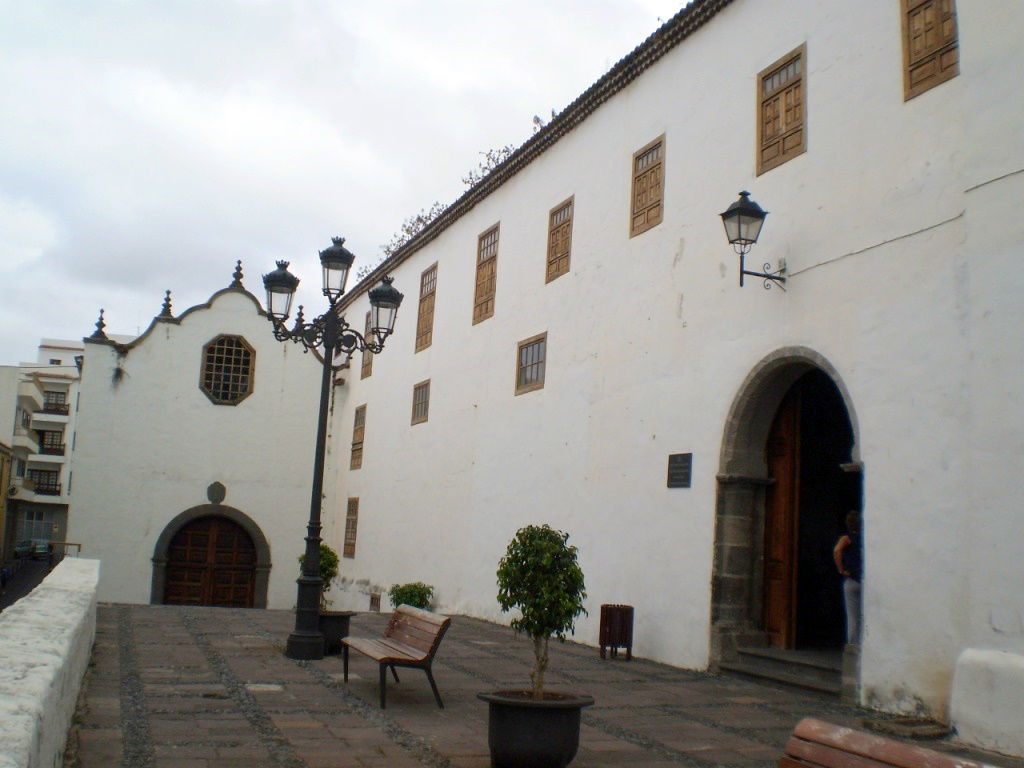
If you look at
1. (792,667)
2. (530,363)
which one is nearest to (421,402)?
(530,363)

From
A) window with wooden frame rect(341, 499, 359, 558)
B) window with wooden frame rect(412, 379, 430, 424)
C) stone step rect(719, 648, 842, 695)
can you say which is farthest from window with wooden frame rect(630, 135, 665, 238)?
window with wooden frame rect(341, 499, 359, 558)

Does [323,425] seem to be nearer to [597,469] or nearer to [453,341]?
[597,469]

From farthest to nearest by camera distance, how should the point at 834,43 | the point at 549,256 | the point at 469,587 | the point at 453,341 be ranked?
the point at 453,341, the point at 469,587, the point at 549,256, the point at 834,43

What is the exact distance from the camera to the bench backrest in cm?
683

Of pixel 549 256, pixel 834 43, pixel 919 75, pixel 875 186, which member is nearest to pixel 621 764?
pixel 875 186

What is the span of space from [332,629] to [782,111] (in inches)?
259

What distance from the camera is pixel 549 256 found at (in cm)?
1377

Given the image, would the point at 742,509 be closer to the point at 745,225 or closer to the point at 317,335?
the point at 745,225

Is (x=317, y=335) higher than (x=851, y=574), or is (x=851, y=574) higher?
(x=317, y=335)

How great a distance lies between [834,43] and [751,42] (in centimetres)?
137

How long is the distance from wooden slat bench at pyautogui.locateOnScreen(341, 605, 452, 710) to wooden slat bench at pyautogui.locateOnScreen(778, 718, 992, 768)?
12.6 ft

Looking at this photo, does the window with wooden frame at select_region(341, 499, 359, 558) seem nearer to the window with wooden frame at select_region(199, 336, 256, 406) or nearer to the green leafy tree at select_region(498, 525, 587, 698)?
the window with wooden frame at select_region(199, 336, 256, 406)

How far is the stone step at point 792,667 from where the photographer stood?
7906 mm

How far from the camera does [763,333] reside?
898 cm
